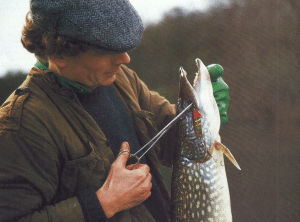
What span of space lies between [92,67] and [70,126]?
0.17m

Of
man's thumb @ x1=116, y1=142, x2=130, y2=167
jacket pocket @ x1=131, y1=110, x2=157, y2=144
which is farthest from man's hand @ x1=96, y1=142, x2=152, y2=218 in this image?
jacket pocket @ x1=131, y1=110, x2=157, y2=144

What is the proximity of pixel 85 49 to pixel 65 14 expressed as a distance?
0.31ft

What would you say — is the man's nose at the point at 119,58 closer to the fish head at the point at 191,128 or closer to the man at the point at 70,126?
the man at the point at 70,126

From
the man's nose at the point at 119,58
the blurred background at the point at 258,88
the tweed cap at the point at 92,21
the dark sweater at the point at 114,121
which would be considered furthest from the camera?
the blurred background at the point at 258,88

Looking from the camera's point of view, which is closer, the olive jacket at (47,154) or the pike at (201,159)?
the olive jacket at (47,154)

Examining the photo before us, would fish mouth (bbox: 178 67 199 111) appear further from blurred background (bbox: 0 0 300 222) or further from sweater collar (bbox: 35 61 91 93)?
blurred background (bbox: 0 0 300 222)

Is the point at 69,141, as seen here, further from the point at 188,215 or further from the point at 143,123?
the point at 188,215

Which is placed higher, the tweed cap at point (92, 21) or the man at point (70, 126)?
the tweed cap at point (92, 21)

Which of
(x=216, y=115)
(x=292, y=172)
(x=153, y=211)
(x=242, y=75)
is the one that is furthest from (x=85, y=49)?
(x=292, y=172)

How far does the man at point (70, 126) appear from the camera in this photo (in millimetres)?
540

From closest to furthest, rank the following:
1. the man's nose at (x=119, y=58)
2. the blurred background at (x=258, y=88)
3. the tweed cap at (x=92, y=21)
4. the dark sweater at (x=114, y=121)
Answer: the tweed cap at (x=92, y=21), the man's nose at (x=119, y=58), the dark sweater at (x=114, y=121), the blurred background at (x=258, y=88)

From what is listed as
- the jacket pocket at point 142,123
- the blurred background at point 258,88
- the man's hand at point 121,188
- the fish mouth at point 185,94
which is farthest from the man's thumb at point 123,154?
the blurred background at point 258,88

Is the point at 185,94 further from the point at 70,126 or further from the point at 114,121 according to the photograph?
the point at 70,126

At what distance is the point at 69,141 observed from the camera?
63 cm
